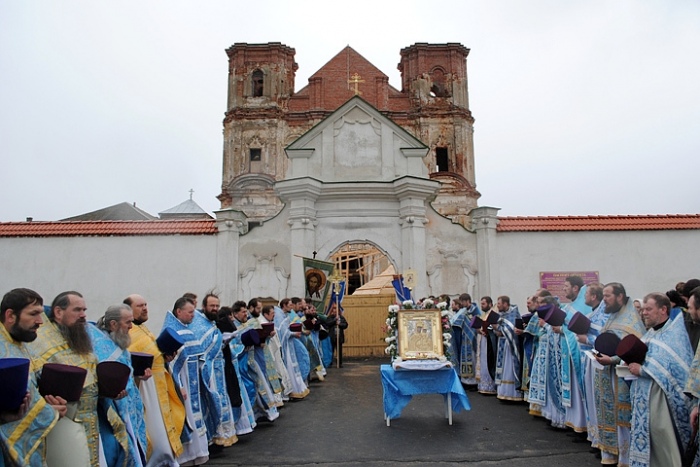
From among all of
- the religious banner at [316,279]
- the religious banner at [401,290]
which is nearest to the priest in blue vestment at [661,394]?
the religious banner at [401,290]

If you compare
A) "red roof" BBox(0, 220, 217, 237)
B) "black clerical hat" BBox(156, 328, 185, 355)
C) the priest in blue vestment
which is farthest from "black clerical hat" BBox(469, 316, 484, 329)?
"red roof" BBox(0, 220, 217, 237)

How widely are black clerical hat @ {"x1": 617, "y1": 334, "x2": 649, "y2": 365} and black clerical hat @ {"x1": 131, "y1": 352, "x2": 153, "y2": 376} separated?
4136 millimetres

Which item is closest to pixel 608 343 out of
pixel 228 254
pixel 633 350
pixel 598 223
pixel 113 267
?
pixel 633 350

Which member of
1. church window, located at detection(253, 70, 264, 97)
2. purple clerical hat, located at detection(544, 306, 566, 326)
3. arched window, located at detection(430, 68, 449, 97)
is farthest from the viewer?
church window, located at detection(253, 70, 264, 97)

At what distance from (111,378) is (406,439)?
14.2 feet

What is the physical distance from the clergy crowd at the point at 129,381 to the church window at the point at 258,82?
84.9 ft

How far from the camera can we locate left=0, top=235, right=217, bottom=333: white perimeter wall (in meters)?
A: 15.2

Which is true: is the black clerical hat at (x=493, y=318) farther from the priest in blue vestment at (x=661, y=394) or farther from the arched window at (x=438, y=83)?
the arched window at (x=438, y=83)

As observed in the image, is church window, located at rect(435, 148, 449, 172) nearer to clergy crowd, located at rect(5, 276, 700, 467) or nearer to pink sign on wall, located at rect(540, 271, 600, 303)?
pink sign on wall, located at rect(540, 271, 600, 303)

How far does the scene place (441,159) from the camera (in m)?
32.2

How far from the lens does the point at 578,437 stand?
713 cm

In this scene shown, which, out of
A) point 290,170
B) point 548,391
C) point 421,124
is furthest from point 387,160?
point 421,124

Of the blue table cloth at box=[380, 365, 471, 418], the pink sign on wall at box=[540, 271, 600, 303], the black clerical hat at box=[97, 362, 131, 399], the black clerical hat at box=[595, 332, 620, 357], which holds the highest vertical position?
the pink sign on wall at box=[540, 271, 600, 303]

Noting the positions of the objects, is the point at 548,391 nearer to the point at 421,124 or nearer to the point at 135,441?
the point at 135,441
